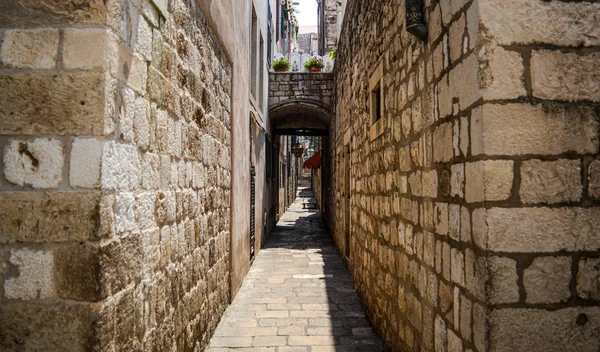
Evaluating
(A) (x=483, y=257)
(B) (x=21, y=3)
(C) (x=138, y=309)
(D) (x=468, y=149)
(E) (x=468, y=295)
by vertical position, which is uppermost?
(B) (x=21, y=3)

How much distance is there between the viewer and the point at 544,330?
157 cm

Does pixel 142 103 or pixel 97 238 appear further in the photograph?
pixel 142 103

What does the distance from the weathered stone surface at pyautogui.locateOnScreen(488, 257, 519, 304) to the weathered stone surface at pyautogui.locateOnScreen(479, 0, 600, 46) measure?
90 cm

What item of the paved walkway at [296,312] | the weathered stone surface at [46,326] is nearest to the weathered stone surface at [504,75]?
the weathered stone surface at [46,326]

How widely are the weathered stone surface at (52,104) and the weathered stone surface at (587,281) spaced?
79.3 inches

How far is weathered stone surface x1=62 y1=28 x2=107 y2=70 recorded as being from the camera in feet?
5.14

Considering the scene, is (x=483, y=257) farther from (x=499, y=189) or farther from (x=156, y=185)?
(x=156, y=185)

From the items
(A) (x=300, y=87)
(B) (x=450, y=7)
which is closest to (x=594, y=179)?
(B) (x=450, y=7)

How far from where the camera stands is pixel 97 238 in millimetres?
1556

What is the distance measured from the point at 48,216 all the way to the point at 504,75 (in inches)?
75.4

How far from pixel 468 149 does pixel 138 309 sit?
177cm

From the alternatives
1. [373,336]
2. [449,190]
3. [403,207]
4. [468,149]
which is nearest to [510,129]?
[468,149]

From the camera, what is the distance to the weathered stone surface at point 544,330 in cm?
155

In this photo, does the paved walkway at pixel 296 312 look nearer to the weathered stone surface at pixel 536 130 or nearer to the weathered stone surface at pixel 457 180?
the weathered stone surface at pixel 457 180
